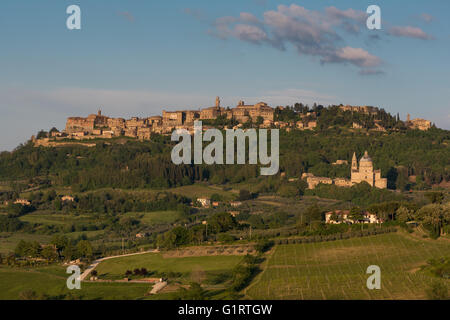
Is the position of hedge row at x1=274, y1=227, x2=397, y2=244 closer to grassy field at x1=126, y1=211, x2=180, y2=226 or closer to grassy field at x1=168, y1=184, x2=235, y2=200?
grassy field at x1=126, y1=211, x2=180, y2=226

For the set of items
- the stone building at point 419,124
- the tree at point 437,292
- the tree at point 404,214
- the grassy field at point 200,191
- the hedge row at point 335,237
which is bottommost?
the tree at point 437,292

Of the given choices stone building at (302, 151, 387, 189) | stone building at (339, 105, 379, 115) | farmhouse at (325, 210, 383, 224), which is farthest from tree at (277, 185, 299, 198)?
stone building at (339, 105, 379, 115)

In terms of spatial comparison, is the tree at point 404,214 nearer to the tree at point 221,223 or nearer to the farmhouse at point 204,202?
the tree at point 221,223

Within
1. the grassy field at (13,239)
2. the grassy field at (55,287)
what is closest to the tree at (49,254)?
the grassy field at (55,287)

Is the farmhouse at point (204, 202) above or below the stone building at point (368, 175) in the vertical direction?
below

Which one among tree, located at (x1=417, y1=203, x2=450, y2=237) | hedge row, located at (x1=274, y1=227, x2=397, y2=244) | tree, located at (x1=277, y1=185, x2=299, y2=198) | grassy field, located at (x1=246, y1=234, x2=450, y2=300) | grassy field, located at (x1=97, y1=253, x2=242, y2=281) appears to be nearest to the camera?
grassy field, located at (x1=246, y1=234, x2=450, y2=300)

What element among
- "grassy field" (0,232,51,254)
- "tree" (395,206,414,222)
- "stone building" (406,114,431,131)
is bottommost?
"grassy field" (0,232,51,254)
